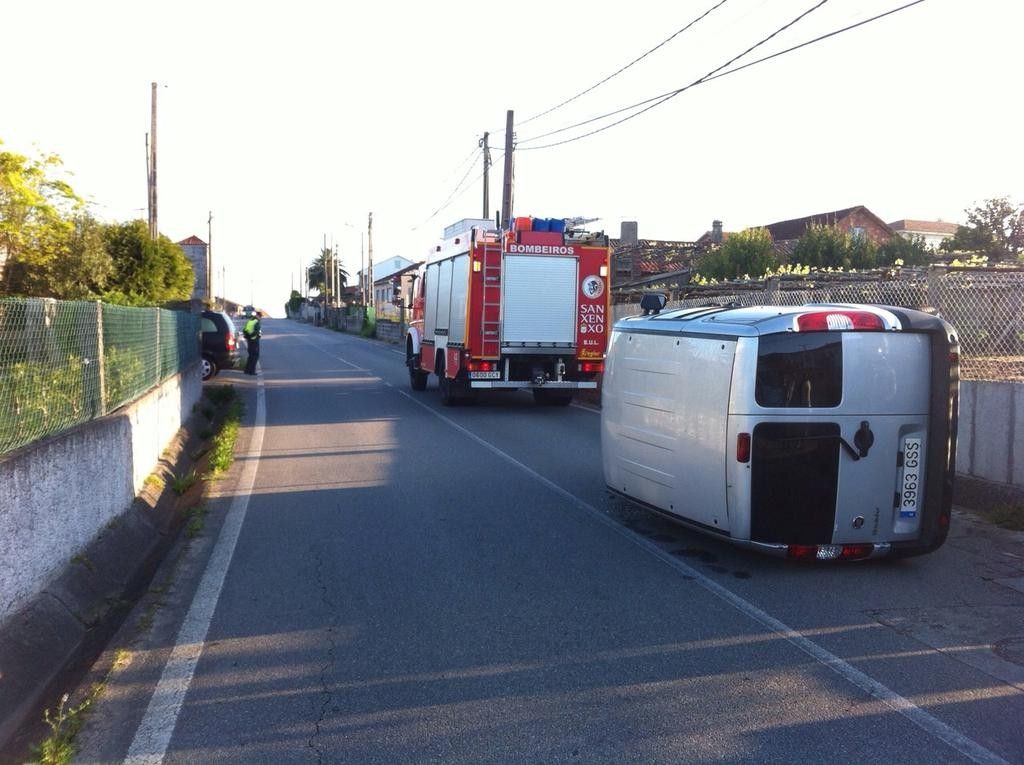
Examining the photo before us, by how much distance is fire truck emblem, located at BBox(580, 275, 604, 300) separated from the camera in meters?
18.0

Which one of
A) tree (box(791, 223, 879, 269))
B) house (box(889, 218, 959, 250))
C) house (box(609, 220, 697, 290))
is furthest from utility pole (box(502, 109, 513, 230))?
house (box(889, 218, 959, 250))

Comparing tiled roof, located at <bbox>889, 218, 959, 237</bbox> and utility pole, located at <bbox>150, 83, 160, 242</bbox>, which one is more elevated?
tiled roof, located at <bbox>889, 218, 959, 237</bbox>

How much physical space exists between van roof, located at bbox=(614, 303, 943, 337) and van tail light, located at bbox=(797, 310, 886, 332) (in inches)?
2.2

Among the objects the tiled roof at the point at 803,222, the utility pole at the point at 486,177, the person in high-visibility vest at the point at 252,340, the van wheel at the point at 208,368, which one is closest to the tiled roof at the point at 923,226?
the tiled roof at the point at 803,222

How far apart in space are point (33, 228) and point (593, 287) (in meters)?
9.95

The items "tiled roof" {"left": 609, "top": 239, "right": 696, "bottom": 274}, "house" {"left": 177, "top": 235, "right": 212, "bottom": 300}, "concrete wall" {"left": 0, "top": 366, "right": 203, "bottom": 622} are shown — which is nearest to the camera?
"concrete wall" {"left": 0, "top": 366, "right": 203, "bottom": 622}

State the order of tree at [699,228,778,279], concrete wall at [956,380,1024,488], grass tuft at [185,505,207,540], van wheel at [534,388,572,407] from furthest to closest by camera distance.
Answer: tree at [699,228,778,279] → van wheel at [534,388,572,407] → concrete wall at [956,380,1024,488] → grass tuft at [185,505,207,540]

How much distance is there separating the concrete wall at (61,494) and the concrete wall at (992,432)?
298 inches

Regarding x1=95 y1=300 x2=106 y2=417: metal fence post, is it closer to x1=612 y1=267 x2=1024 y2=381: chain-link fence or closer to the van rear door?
the van rear door

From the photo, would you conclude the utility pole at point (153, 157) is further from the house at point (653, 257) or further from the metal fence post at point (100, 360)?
the metal fence post at point (100, 360)

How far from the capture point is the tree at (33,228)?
15070 mm

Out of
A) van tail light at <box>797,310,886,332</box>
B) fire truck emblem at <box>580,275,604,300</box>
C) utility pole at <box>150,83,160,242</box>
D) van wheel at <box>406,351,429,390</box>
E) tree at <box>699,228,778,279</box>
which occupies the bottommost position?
van wheel at <box>406,351,429,390</box>

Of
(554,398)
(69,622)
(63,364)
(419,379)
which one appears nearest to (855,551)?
(69,622)

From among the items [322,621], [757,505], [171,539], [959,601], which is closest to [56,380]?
[171,539]
